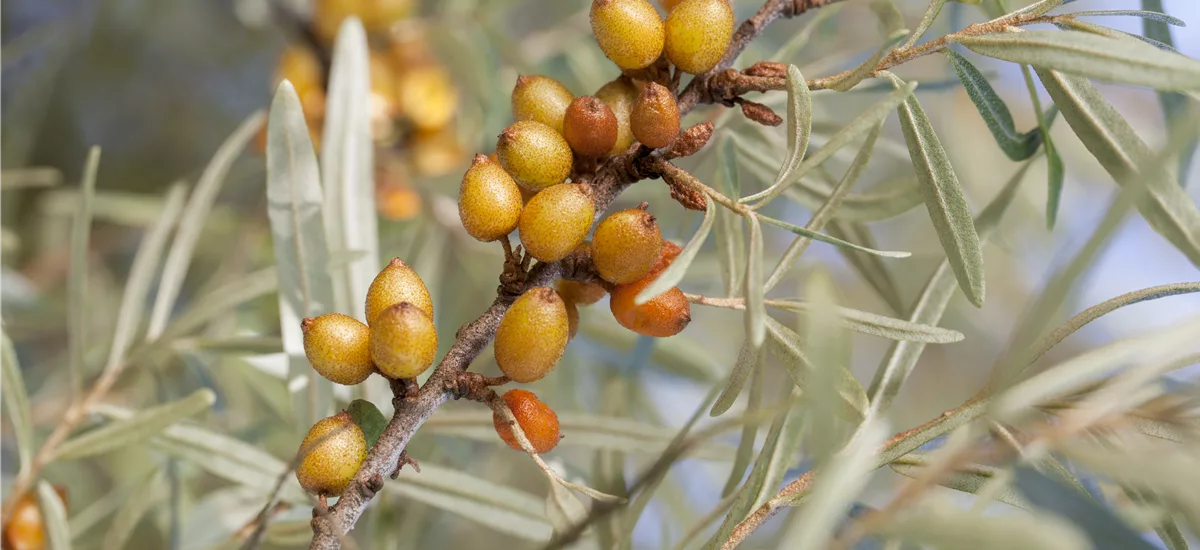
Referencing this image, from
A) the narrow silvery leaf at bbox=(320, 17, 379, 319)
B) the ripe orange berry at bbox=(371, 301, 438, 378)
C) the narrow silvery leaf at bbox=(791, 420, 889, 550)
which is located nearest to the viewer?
the narrow silvery leaf at bbox=(791, 420, 889, 550)

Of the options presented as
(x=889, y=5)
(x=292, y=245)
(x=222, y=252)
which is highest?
(x=889, y=5)

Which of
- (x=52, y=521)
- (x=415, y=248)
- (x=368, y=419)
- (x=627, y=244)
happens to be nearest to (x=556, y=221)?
(x=627, y=244)

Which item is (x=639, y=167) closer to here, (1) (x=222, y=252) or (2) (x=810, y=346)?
(2) (x=810, y=346)

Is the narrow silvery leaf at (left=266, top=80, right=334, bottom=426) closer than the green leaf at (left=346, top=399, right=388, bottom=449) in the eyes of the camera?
No

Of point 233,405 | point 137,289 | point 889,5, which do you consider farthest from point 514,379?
point 233,405

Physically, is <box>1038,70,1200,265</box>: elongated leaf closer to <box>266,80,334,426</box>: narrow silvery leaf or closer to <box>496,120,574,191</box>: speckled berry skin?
<box>496,120,574,191</box>: speckled berry skin

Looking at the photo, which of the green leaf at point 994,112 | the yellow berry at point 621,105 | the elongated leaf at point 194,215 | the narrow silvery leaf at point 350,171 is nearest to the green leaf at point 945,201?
the green leaf at point 994,112

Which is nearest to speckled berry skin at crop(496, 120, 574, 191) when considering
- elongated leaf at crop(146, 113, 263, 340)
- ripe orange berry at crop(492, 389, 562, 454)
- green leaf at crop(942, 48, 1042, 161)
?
ripe orange berry at crop(492, 389, 562, 454)
